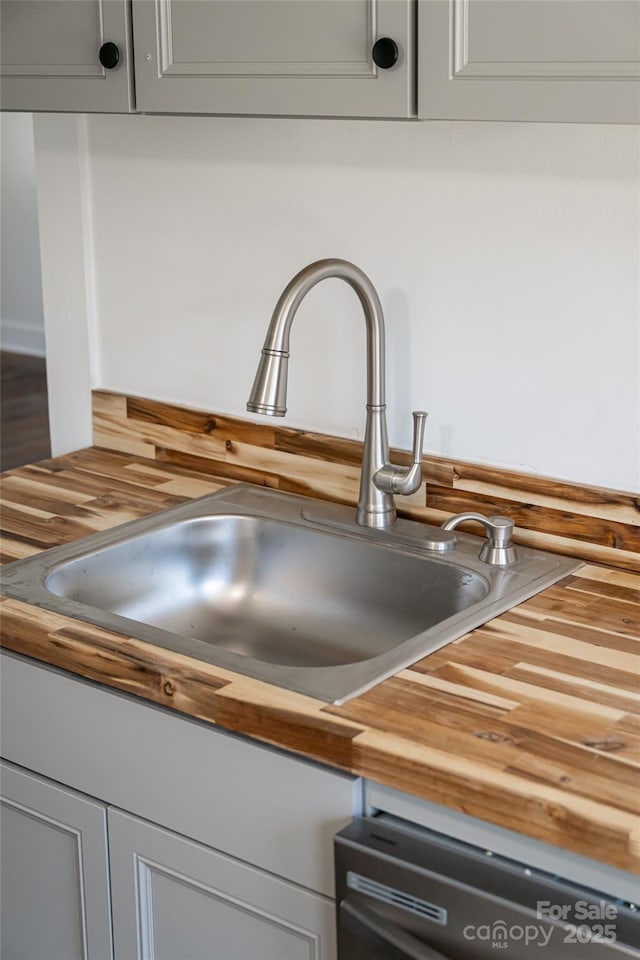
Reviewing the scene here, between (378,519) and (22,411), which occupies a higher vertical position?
(378,519)

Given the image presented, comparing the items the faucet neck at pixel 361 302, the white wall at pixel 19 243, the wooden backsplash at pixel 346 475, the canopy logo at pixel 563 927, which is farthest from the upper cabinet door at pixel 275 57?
the white wall at pixel 19 243

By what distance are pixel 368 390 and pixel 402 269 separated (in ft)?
0.63

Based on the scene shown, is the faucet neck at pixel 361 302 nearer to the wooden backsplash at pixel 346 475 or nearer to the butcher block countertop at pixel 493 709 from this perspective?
the wooden backsplash at pixel 346 475

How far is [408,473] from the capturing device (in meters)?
1.75

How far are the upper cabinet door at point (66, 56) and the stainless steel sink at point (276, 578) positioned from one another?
622 millimetres

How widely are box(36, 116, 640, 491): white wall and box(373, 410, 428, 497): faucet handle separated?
3.9 inches

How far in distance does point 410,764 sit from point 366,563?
0.62 metres

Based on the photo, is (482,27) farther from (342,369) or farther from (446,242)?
(342,369)

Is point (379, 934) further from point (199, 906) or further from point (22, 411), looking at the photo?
point (22, 411)

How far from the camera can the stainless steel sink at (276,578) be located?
167 centimetres

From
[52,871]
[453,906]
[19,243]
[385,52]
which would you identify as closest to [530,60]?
[385,52]

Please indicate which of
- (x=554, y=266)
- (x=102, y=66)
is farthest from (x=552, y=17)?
(x=102, y=66)

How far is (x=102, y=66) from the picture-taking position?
1671mm

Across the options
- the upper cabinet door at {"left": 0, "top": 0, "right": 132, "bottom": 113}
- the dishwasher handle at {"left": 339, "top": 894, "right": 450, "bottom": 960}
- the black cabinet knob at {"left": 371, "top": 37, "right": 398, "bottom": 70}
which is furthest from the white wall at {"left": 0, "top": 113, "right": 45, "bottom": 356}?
the dishwasher handle at {"left": 339, "top": 894, "right": 450, "bottom": 960}
